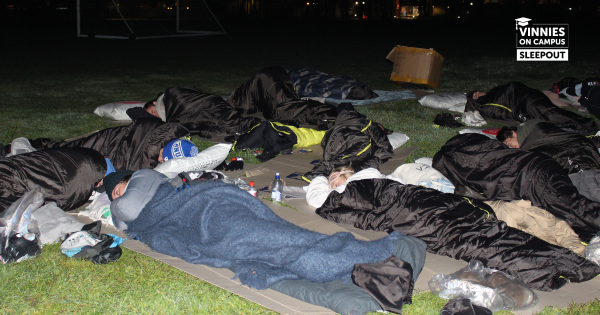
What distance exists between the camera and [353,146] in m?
5.29

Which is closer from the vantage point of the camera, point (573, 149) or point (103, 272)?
point (103, 272)

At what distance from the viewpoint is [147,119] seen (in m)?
5.21

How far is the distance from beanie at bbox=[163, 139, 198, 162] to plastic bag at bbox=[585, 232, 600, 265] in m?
3.50

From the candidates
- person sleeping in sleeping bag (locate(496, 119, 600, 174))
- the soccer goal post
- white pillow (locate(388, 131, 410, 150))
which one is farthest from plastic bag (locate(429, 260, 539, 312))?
the soccer goal post

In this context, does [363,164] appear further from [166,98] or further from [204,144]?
[166,98]

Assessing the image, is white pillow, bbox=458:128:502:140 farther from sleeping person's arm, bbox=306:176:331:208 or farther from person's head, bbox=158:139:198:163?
person's head, bbox=158:139:198:163

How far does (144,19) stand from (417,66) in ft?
56.9

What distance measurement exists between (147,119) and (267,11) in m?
43.4

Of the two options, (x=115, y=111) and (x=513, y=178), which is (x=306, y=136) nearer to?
(x=513, y=178)

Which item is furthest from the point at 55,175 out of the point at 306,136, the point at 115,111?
the point at 115,111

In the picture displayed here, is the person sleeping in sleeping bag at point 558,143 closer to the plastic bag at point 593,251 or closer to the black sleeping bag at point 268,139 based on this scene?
the plastic bag at point 593,251

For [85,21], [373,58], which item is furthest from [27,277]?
[85,21]

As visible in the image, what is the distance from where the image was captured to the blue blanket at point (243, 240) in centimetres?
289

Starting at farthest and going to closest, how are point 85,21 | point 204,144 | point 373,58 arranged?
point 85,21 → point 373,58 → point 204,144
